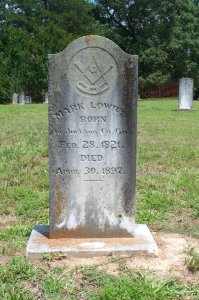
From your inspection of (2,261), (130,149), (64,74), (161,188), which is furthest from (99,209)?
(161,188)

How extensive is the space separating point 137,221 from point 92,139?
1.25 m

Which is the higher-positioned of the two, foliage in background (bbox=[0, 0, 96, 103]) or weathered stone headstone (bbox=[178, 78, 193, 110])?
foliage in background (bbox=[0, 0, 96, 103])

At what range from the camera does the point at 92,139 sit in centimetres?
415

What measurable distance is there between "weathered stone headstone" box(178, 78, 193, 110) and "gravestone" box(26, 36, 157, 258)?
14.9 meters

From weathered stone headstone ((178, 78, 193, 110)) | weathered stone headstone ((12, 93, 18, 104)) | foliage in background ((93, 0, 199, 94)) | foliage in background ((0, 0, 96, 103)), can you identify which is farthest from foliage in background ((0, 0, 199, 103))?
weathered stone headstone ((178, 78, 193, 110))

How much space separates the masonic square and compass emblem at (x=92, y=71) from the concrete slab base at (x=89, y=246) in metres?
1.31

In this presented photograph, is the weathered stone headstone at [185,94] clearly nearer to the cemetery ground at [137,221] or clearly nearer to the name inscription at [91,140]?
the cemetery ground at [137,221]

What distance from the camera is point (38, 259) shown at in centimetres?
388

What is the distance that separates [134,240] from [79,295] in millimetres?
1040

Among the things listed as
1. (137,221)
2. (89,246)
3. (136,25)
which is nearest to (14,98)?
(136,25)

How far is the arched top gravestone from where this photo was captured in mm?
4031

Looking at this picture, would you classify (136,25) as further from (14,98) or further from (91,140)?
(91,140)

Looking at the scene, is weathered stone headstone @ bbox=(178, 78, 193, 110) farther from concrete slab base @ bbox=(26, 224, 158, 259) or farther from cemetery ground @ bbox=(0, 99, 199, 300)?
concrete slab base @ bbox=(26, 224, 158, 259)

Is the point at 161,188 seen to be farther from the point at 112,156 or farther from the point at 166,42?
the point at 166,42
